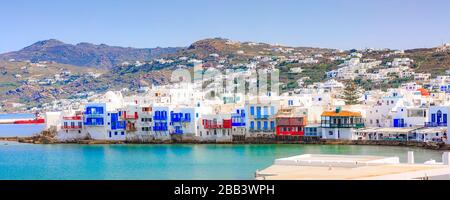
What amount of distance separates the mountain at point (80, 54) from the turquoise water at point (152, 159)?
42723mm

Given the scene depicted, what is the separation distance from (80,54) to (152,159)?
52222mm

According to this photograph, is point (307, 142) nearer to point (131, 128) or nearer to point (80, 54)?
point (131, 128)

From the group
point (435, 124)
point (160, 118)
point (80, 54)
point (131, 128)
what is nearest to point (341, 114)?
point (435, 124)

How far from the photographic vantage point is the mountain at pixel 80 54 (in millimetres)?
60750

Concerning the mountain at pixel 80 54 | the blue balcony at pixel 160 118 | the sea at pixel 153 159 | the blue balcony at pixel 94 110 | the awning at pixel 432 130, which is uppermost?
the mountain at pixel 80 54

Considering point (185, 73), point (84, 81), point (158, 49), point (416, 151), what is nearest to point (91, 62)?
point (158, 49)

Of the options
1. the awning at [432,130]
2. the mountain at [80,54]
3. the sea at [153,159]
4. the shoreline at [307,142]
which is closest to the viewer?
the sea at [153,159]

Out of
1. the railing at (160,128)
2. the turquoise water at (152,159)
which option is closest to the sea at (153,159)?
the turquoise water at (152,159)

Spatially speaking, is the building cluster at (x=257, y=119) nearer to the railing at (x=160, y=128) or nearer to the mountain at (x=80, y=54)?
the railing at (x=160, y=128)

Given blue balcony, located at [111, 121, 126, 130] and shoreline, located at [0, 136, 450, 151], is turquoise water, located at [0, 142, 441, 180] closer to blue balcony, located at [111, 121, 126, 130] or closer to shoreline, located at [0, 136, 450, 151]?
shoreline, located at [0, 136, 450, 151]

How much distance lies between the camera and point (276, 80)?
35750 mm

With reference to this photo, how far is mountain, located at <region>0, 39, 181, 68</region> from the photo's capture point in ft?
199

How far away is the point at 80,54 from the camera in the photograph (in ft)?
215
